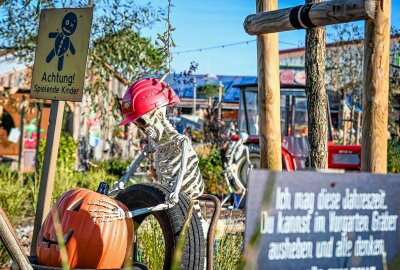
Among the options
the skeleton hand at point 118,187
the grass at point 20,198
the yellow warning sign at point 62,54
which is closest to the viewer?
the skeleton hand at point 118,187

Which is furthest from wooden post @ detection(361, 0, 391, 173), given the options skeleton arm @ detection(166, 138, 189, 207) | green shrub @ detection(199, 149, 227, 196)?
green shrub @ detection(199, 149, 227, 196)

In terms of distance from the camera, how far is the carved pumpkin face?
4.17 meters

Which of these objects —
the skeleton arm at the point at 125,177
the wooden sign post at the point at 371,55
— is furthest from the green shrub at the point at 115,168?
the wooden sign post at the point at 371,55

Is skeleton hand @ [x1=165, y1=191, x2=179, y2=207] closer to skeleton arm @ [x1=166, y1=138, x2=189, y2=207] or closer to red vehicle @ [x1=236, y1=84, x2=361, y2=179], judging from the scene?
skeleton arm @ [x1=166, y1=138, x2=189, y2=207]

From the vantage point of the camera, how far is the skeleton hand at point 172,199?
4281mm

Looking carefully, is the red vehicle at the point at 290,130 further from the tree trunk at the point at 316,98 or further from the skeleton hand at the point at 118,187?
the skeleton hand at the point at 118,187

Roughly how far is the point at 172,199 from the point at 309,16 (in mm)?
1203

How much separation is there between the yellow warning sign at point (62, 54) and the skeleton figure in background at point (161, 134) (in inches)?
33.6

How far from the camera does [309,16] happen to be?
12.8 feet

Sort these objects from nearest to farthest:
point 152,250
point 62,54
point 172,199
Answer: point 172,199 < point 152,250 < point 62,54

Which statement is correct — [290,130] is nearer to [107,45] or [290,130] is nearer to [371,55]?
[107,45]

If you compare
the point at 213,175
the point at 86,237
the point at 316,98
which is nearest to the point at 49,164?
Answer: the point at 86,237

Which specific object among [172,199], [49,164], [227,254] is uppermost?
[49,164]

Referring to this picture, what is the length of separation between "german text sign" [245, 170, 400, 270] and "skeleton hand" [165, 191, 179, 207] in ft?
4.80
